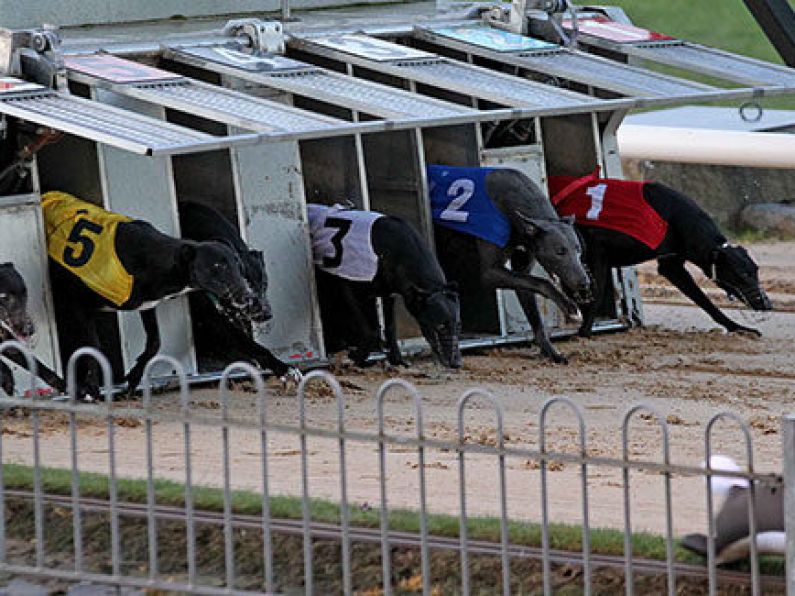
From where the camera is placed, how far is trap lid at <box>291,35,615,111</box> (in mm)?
10969

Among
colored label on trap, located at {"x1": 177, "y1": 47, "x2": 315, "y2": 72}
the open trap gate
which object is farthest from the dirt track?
colored label on trap, located at {"x1": 177, "y1": 47, "x2": 315, "y2": 72}

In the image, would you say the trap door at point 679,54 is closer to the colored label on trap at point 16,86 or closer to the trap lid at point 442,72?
the trap lid at point 442,72

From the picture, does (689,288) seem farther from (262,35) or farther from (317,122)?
(317,122)

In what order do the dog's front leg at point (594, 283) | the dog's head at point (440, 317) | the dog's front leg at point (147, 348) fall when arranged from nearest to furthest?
the dog's front leg at point (147, 348)
the dog's head at point (440, 317)
the dog's front leg at point (594, 283)

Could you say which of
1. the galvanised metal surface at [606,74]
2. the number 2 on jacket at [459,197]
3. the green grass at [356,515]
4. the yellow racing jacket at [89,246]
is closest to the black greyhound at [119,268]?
the yellow racing jacket at [89,246]

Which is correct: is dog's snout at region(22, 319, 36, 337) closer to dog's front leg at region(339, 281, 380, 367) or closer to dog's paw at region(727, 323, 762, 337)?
dog's front leg at region(339, 281, 380, 367)

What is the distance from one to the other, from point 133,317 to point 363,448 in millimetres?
2160

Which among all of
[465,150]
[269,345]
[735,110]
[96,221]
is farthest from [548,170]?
[735,110]

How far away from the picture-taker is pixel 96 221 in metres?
10.5

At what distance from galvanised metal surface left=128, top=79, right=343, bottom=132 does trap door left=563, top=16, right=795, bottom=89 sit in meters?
2.83

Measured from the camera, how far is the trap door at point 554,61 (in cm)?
1146

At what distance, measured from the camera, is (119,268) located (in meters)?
10.4

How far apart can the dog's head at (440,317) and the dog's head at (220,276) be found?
112 cm

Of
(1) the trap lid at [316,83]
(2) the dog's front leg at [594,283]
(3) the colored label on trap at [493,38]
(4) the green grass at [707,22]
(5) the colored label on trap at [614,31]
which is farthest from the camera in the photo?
(4) the green grass at [707,22]
